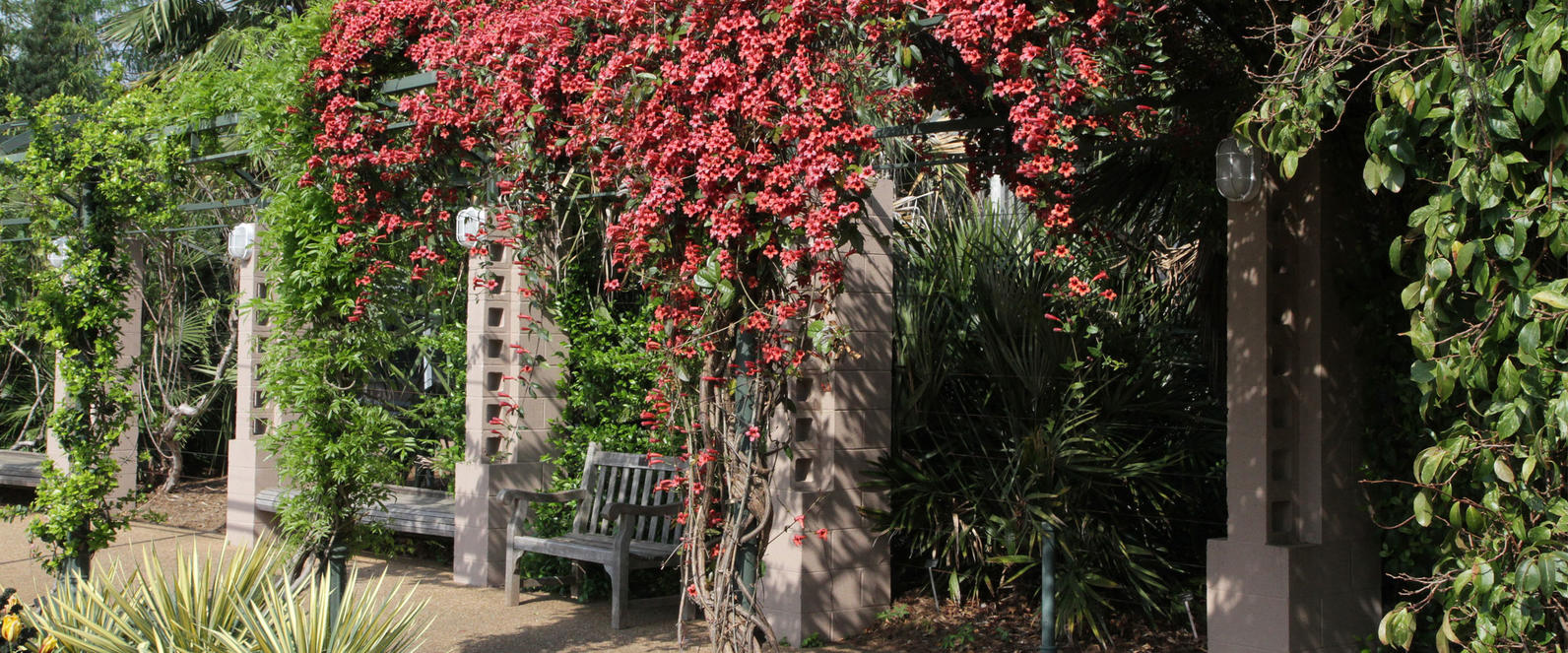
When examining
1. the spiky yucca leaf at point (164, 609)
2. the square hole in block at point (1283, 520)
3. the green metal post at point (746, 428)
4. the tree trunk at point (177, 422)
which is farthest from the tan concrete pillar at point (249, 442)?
the square hole in block at point (1283, 520)

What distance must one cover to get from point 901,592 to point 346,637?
3003mm

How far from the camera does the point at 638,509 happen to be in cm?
598

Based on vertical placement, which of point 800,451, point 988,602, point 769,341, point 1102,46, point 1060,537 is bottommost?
point 988,602

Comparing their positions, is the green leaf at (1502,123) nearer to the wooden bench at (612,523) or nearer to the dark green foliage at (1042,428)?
the dark green foliage at (1042,428)

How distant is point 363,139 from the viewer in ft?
16.6

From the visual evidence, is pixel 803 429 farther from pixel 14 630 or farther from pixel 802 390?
pixel 14 630

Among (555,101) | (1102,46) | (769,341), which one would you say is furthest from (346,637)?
(1102,46)

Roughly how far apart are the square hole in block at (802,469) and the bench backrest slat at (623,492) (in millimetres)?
936

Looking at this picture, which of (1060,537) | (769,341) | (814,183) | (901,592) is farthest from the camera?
(901,592)

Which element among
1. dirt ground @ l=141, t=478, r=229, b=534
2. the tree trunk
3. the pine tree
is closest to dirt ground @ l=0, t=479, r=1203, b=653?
dirt ground @ l=141, t=478, r=229, b=534

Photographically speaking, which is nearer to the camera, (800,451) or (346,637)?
(346,637)

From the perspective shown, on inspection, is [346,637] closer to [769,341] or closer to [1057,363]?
[769,341]

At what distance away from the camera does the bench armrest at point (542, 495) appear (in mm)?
6590

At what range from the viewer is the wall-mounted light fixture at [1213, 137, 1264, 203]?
4.16 metres
